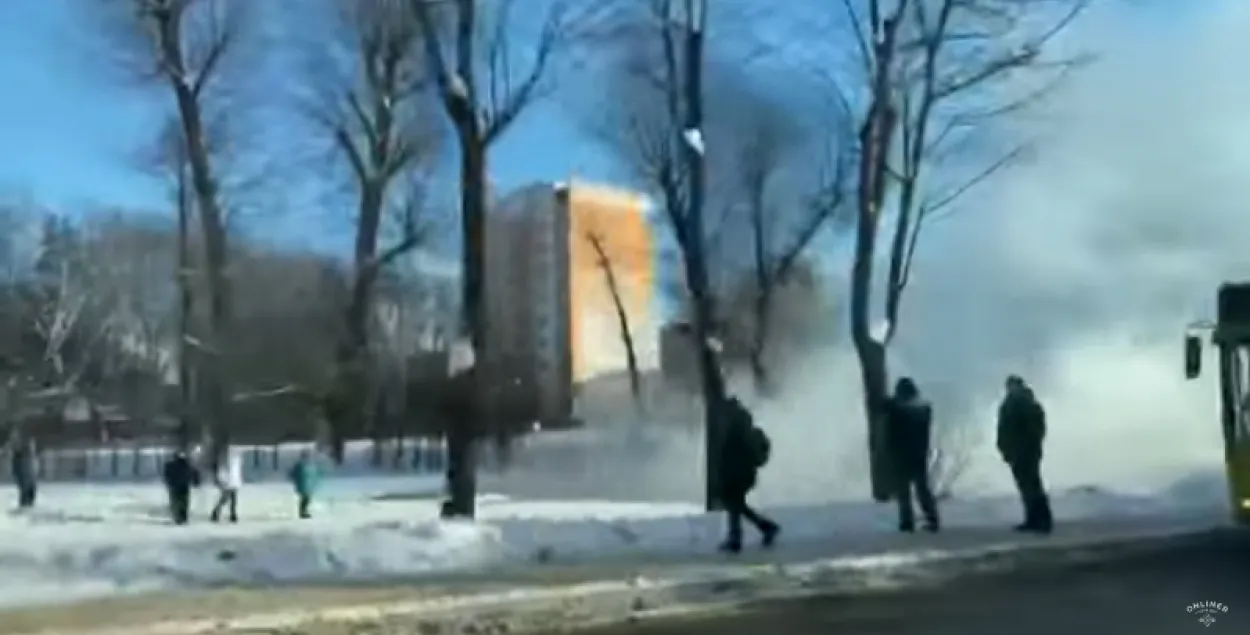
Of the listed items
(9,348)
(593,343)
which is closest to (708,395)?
(9,348)

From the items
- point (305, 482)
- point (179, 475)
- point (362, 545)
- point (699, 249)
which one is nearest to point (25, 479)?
point (179, 475)

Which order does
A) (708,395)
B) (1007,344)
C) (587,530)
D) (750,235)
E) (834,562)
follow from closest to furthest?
(834,562) → (587,530) → (708,395) → (1007,344) → (750,235)

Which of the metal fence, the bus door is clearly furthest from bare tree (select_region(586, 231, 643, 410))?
the bus door

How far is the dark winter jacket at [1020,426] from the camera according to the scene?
2420 cm

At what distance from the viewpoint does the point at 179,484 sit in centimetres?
3456

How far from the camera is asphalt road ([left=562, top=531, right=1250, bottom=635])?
14.5 metres

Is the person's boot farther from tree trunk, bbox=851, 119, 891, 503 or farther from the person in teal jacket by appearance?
the person in teal jacket

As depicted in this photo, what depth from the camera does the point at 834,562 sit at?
1970cm

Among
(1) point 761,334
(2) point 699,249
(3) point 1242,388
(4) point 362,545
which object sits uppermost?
(1) point 761,334

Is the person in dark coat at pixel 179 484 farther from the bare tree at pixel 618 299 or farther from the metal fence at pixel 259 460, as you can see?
the bare tree at pixel 618 299

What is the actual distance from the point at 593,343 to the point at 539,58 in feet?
256

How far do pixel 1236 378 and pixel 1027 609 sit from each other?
8183 mm

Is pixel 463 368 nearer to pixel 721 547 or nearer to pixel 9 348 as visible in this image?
pixel 721 547

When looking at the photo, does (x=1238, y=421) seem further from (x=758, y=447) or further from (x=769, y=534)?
(x=758, y=447)
